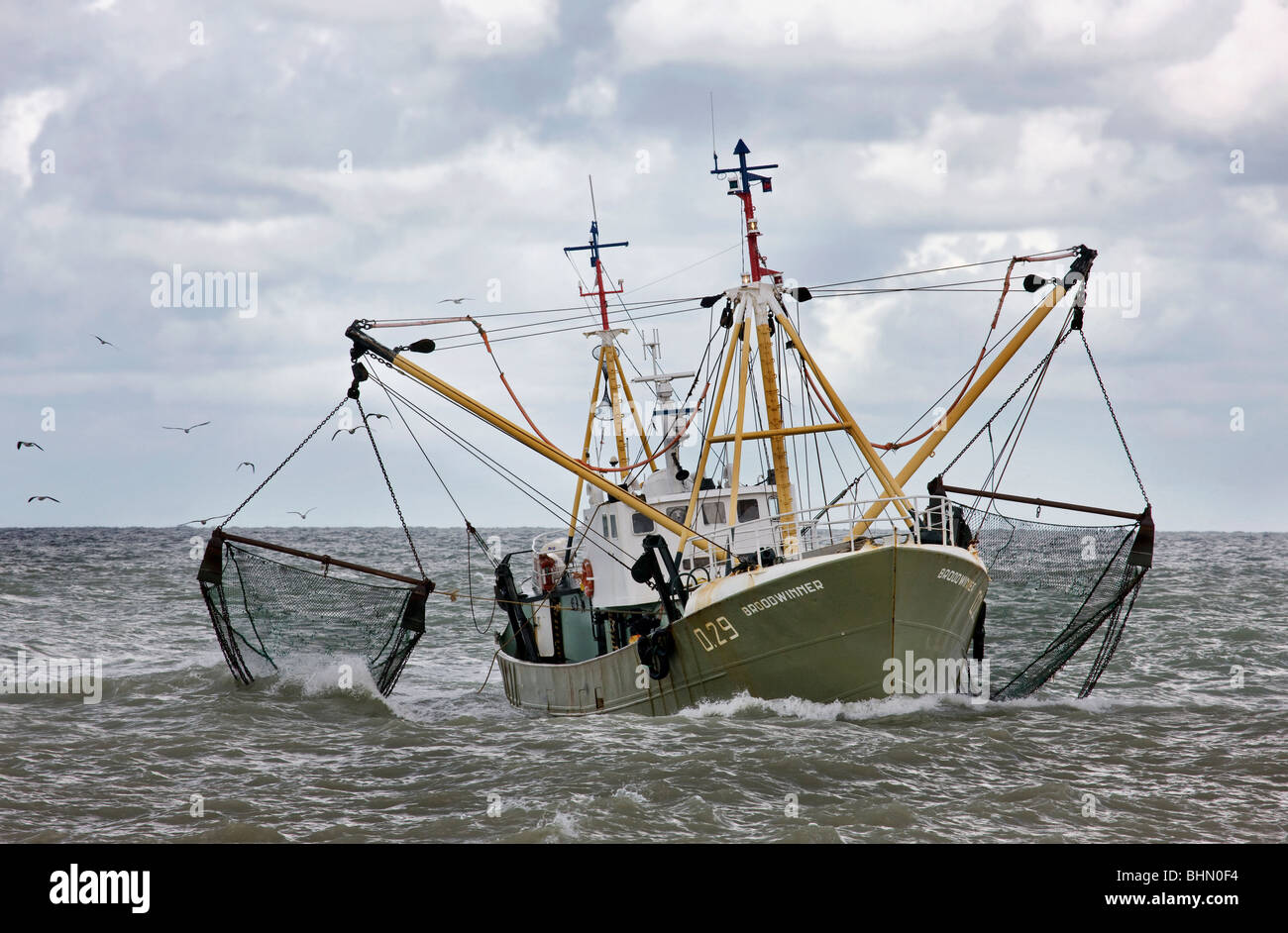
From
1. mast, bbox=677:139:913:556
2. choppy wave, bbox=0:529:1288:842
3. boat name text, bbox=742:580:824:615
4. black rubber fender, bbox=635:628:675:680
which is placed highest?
mast, bbox=677:139:913:556

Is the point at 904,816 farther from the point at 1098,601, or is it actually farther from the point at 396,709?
the point at 396,709

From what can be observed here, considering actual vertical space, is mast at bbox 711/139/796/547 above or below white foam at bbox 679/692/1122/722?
above

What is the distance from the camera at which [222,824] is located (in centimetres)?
1203

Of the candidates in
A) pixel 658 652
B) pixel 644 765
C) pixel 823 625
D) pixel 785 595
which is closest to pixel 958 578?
pixel 823 625

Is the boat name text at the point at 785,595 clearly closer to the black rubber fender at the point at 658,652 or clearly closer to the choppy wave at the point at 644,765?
the choppy wave at the point at 644,765

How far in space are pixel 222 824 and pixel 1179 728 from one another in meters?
13.3

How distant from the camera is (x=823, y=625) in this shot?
16469mm

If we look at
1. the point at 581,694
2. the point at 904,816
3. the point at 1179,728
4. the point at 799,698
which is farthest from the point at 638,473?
the point at 904,816

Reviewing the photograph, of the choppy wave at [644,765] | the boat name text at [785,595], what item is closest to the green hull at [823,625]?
the boat name text at [785,595]

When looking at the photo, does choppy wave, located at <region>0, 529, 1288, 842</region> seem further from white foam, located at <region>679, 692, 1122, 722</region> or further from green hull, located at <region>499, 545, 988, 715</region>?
green hull, located at <region>499, 545, 988, 715</region>

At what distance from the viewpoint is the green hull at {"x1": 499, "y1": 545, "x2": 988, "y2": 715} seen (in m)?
16.2

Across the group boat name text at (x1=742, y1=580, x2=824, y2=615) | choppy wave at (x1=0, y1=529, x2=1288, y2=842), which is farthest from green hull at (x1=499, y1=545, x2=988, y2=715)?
choppy wave at (x1=0, y1=529, x2=1288, y2=842)

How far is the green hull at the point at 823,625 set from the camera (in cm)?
1619

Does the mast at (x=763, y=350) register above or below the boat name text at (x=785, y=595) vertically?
above
